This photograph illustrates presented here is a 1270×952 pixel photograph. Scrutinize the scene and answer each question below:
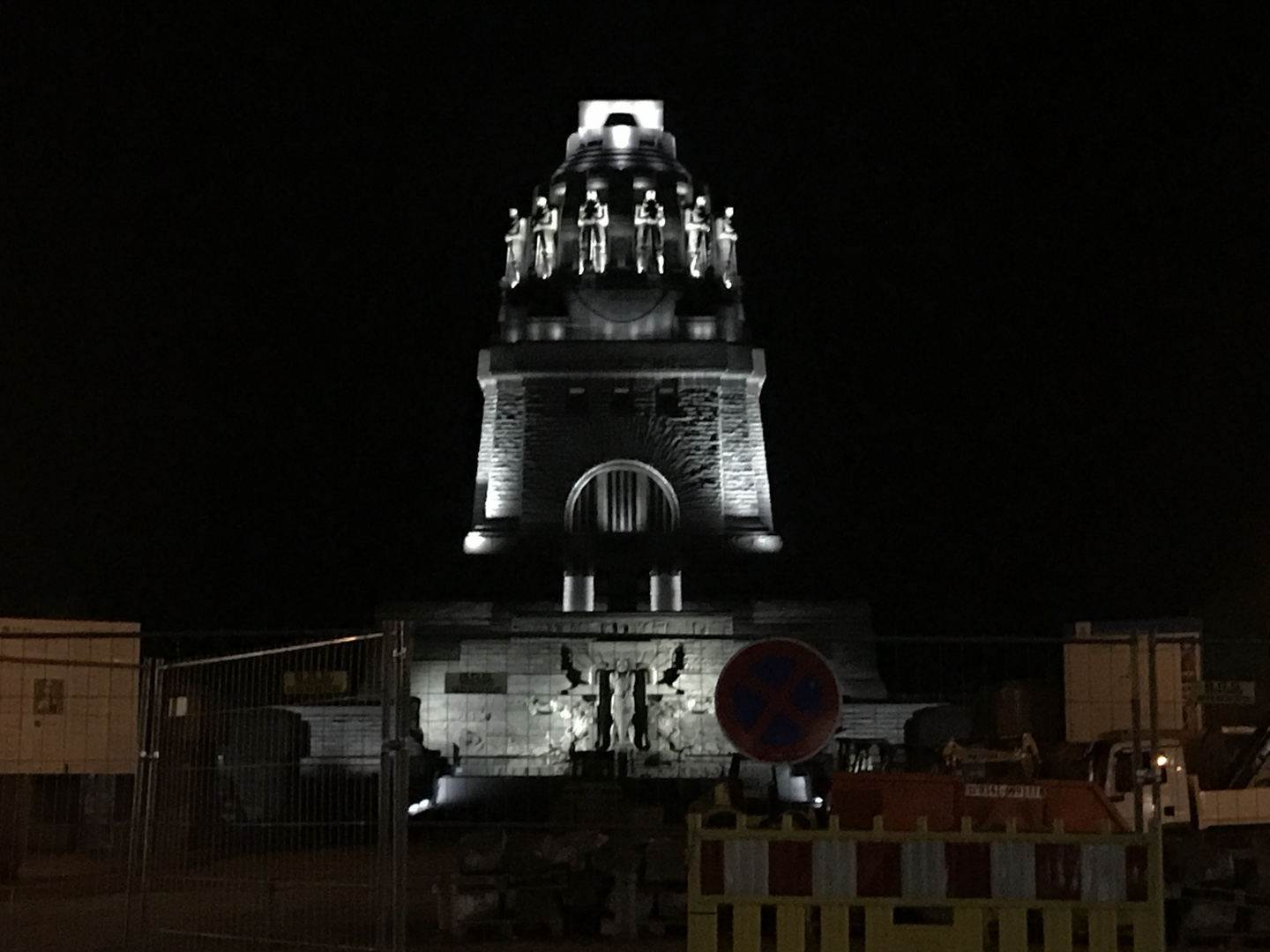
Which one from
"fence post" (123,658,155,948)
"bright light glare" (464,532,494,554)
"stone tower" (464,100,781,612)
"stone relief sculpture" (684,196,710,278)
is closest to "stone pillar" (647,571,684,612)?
"stone tower" (464,100,781,612)

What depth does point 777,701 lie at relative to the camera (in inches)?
383

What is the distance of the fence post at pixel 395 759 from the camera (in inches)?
392

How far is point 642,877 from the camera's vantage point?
1432 centimetres

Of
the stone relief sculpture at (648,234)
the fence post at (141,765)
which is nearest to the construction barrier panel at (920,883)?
the fence post at (141,765)

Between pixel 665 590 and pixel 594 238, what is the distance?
38.0 ft

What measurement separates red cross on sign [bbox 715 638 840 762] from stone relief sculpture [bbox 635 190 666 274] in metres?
40.8

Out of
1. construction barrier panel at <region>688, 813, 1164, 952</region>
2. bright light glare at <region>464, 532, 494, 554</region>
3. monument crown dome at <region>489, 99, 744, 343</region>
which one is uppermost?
monument crown dome at <region>489, 99, 744, 343</region>

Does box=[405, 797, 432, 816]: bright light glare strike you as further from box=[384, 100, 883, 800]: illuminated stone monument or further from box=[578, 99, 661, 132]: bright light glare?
box=[578, 99, 661, 132]: bright light glare

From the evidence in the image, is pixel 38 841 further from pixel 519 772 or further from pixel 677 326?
pixel 677 326

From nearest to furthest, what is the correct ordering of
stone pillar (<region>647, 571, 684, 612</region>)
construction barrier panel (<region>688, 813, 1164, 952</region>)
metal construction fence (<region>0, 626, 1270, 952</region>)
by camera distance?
construction barrier panel (<region>688, 813, 1164, 952</region>) < metal construction fence (<region>0, 626, 1270, 952</region>) < stone pillar (<region>647, 571, 684, 612</region>)

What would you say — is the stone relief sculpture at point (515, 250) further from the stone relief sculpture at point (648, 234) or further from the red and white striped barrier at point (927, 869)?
the red and white striped barrier at point (927, 869)

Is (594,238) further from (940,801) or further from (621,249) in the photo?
(940,801)

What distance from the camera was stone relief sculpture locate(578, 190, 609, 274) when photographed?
50.2 meters

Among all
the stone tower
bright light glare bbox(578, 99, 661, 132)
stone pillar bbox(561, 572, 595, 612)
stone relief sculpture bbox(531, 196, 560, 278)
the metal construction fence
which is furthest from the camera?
bright light glare bbox(578, 99, 661, 132)
